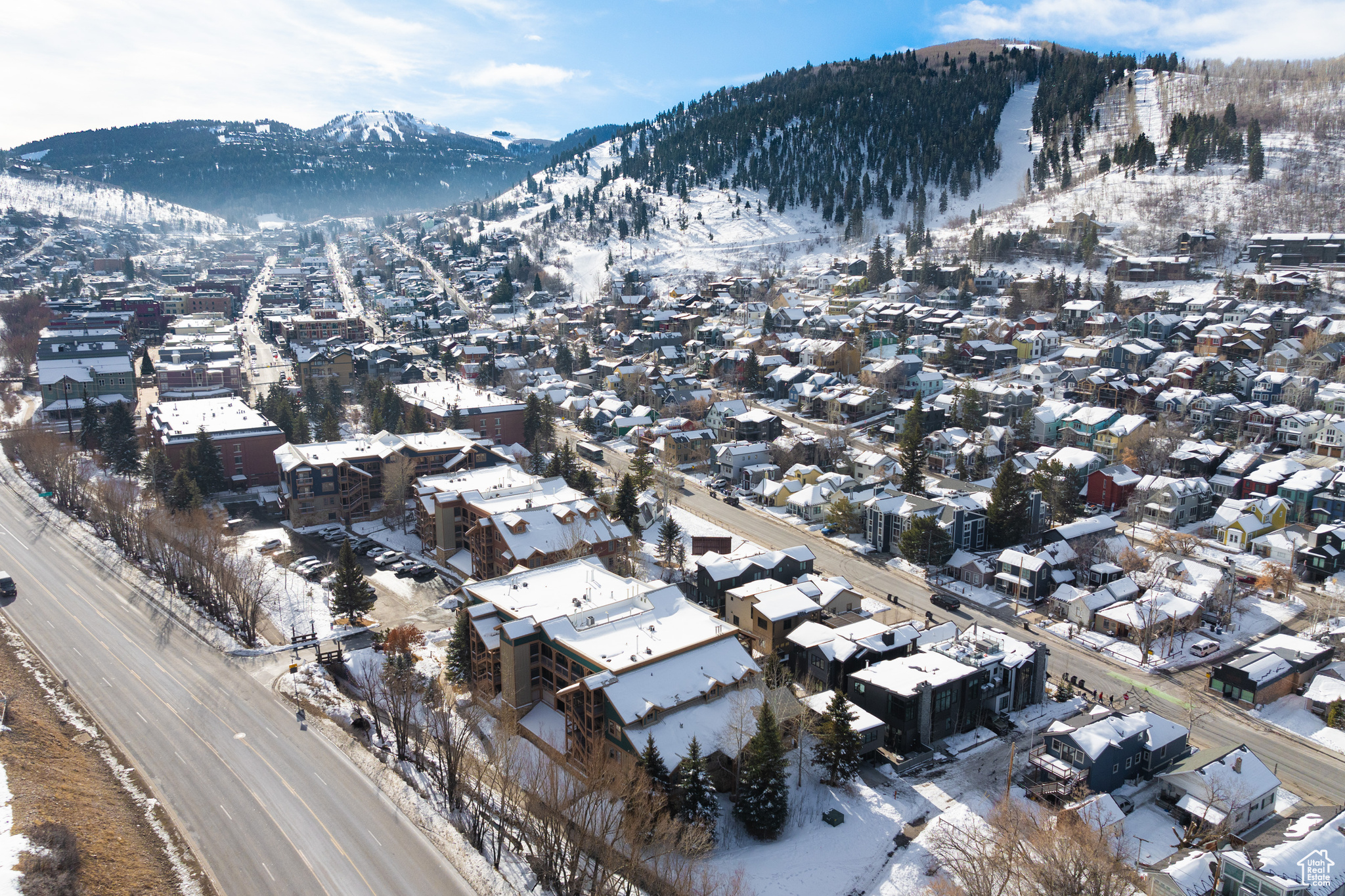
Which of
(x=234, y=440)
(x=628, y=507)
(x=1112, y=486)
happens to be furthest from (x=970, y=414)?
(x=234, y=440)

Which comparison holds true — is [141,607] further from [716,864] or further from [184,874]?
[716,864]

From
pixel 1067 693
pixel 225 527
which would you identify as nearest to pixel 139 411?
pixel 225 527

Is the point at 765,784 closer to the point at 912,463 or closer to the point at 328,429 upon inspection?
the point at 912,463

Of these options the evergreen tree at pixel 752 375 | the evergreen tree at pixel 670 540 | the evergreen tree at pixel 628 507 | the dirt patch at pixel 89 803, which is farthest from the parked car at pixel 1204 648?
the evergreen tree at pixel 752 375

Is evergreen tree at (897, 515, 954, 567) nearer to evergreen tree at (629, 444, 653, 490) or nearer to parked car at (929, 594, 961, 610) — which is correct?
parked car at (929, 594, 961, 610)

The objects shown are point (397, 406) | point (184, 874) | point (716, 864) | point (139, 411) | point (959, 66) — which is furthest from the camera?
point (959, 66)

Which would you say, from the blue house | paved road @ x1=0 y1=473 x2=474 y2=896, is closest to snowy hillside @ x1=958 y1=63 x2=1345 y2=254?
the blue house
